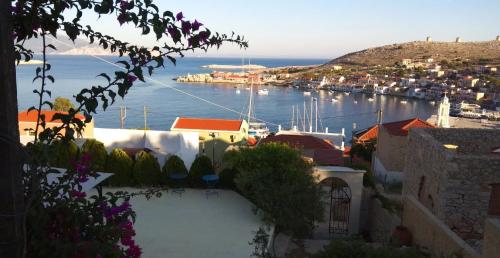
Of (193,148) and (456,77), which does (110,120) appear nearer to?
(193,148)

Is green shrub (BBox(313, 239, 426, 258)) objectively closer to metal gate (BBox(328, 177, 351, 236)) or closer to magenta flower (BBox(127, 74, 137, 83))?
magenta flower (BBox(127, 74, 137, 83))

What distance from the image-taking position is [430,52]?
471 feet

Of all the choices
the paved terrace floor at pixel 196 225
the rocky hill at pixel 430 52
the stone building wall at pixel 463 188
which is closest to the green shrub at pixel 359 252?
the paved terrace floor at pixel 196 225

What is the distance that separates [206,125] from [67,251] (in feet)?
70.3

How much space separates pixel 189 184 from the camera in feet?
38.7

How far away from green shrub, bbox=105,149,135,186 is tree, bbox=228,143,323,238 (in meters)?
2.76

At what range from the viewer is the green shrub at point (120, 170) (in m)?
11.6

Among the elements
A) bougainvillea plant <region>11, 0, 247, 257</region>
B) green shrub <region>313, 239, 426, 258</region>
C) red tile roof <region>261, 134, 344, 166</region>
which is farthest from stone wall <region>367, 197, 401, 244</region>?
bougainvillea plant <region>11, 0, 247, 257</region>

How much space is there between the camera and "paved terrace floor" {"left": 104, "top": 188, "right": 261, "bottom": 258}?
7758mm

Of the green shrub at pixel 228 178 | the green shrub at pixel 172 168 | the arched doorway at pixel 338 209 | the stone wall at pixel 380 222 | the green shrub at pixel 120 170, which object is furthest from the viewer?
the arched doorway at pixel 338 209

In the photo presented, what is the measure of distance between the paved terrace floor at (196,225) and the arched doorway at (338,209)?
10.5ft

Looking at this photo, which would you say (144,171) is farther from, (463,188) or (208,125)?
(208,125)

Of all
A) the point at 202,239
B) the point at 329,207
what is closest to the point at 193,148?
the point at 329,207

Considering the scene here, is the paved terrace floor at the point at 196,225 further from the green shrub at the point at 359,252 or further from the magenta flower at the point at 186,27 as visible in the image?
the magenta flower at the point at 186,27
